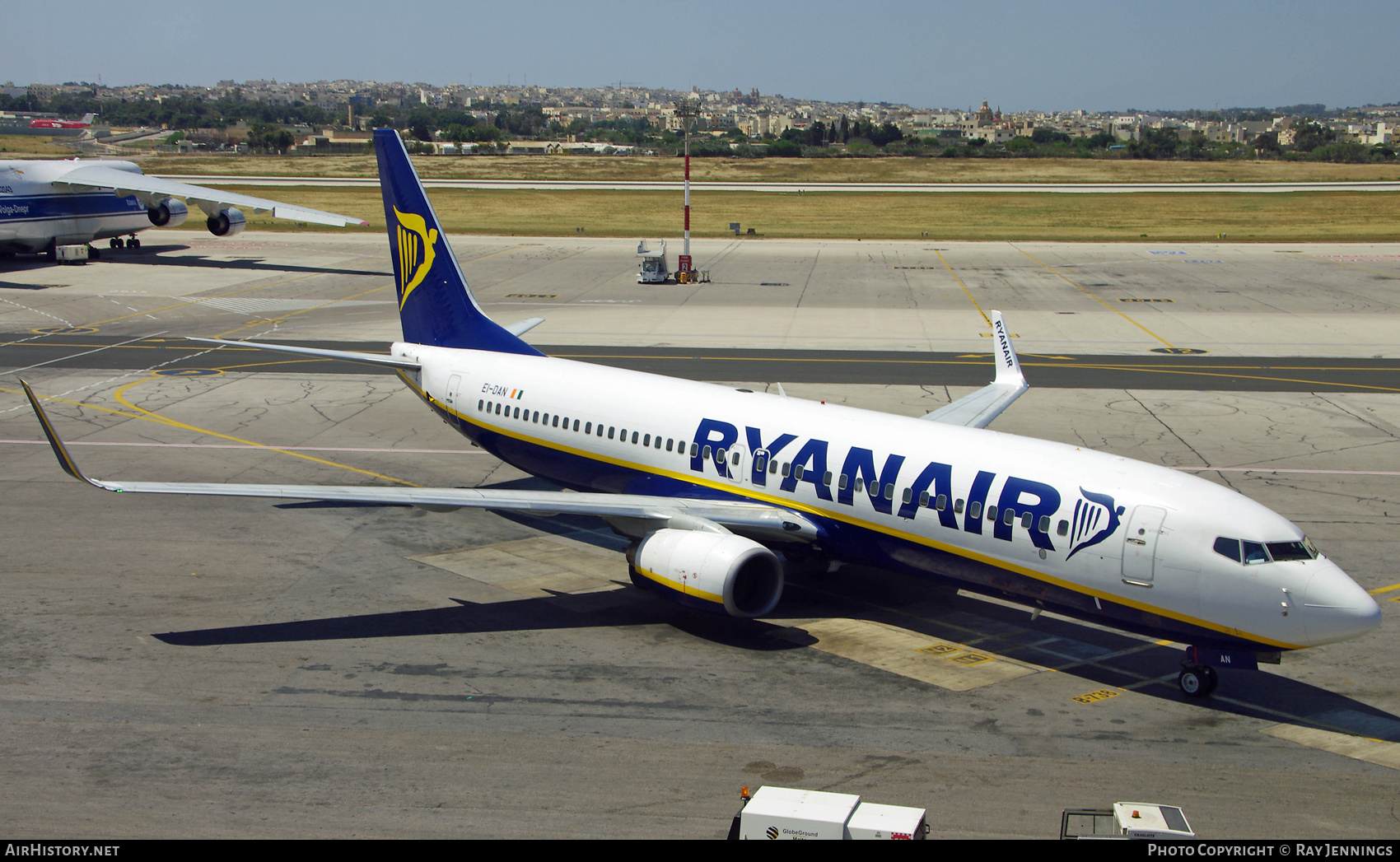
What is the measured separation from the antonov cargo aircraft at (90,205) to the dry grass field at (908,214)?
75.5ft

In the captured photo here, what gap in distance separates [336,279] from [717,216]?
52364mm

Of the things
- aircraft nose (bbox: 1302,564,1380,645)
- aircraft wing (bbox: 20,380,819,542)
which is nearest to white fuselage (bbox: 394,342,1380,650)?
aircraft nose (bbox: 1302,564,1380,645)

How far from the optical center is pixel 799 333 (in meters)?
58.6

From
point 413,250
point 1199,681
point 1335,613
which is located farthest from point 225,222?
point 1335,613

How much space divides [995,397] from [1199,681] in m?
12.0

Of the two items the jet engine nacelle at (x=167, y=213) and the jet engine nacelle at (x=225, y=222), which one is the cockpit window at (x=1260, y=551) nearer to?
the jet engine nacelle at (x=225, y=222)

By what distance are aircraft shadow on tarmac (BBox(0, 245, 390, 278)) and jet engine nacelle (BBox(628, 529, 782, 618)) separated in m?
60.7

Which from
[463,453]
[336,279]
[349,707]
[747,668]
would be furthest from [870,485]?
[336,279]

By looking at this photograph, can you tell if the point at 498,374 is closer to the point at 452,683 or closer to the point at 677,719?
the point at 452,683

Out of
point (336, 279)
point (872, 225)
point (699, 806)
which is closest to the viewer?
point (699, 806)

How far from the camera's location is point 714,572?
22312 millimetres

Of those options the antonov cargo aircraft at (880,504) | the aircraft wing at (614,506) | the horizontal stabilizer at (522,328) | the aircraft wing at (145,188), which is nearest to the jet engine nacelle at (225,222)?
the aircraft wing at (145,188)

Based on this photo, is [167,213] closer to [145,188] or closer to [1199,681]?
[145,188]

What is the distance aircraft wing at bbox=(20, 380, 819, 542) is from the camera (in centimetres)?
2244
